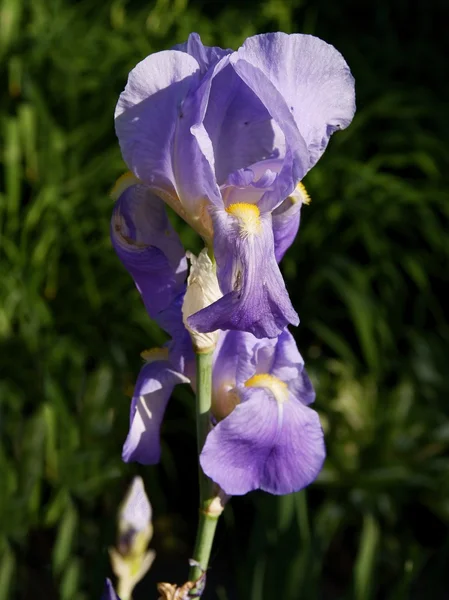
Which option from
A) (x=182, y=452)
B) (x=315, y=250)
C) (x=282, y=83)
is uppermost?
(x=282, y=83)

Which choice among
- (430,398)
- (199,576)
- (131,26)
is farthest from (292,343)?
(131,26)

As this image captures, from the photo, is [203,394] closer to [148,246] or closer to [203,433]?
[203,433]

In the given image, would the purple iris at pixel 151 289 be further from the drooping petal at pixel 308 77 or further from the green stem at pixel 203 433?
the drooping petal at pixel 308 77

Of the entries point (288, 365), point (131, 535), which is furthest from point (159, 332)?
point (288, 365)

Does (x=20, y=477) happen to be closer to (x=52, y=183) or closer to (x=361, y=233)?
(x=52, y=183)

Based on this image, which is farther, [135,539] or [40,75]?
[40,75]

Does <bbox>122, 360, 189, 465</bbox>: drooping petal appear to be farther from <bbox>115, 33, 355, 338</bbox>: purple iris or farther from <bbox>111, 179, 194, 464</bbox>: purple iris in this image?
<bbox>115, 33, 355, 338</bbox>: purple iris
